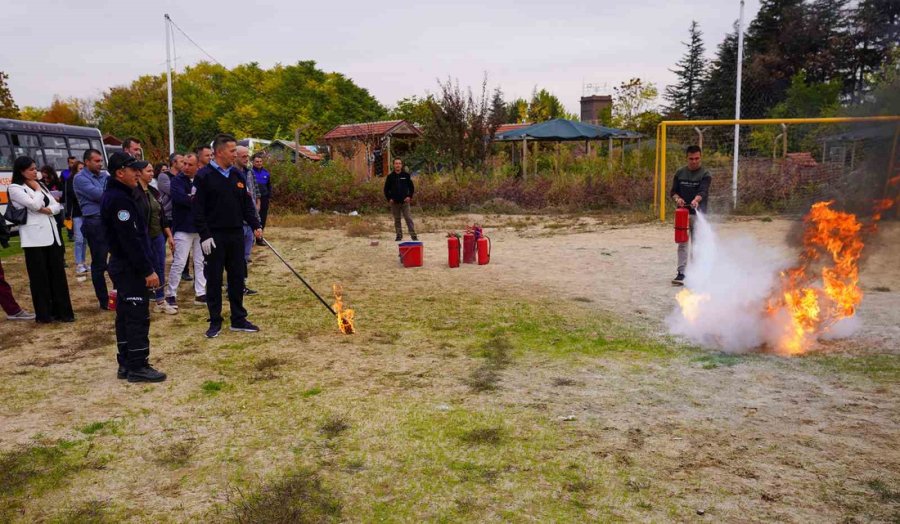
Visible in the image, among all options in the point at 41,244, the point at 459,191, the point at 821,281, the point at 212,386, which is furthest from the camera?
the point at 459,191

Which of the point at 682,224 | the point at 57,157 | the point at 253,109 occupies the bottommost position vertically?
the point at 682,224

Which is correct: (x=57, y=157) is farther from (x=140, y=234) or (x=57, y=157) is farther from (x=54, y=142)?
(x=140, y=234)

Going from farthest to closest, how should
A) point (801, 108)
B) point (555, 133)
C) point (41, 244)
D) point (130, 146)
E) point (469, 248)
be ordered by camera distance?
point (555, 133), point (801, 108), point (469, 248), point (130, 146), point (41, 244)

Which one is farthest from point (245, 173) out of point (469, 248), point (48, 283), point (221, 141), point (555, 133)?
point (555, 133)

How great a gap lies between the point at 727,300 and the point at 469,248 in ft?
16.8

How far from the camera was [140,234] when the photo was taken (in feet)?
18.1

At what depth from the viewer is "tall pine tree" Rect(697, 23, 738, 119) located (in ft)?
80.3

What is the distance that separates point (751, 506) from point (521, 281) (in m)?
6.35

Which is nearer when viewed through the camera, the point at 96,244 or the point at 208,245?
the point at 208,245

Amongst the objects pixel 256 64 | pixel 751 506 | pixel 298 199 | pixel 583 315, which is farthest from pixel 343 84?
pixel 751 506

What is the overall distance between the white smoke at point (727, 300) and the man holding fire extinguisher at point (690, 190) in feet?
0.64

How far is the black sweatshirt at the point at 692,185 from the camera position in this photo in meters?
8.79

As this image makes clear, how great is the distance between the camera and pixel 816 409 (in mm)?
4484

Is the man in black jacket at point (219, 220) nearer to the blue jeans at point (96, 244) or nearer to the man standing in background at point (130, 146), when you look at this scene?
the blue jeans at point (96, 244)
